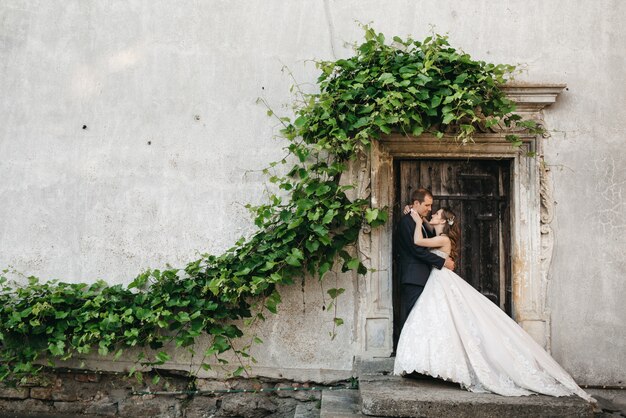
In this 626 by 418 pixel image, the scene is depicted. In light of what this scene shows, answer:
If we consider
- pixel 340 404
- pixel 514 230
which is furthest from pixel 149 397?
pixel 514 230

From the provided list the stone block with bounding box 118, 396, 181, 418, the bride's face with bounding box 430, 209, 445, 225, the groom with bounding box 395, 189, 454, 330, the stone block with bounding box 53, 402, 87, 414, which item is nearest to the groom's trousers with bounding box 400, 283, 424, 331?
the groom with bounding box 395, 189, 454, 330

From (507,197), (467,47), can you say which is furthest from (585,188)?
(467,47)

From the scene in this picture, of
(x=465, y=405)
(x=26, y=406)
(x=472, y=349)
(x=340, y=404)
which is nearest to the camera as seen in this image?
(x=465, y=405)

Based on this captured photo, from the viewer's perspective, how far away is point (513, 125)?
17.7 ft

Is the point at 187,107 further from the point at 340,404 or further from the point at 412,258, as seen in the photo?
the point at 340,404

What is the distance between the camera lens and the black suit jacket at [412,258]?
505cm

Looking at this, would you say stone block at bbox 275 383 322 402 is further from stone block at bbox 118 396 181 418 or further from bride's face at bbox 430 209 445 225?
bride's face at bbox 430 209 445 225

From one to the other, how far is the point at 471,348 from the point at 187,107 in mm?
2921

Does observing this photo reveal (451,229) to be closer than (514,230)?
Yes

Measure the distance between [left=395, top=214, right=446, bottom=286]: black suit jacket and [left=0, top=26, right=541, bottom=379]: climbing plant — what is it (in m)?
0.19

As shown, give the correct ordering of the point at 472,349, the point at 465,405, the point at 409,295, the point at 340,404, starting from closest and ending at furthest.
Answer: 1. the point at 465,405
2. the point at 472,349
3. the point at 340,404
4. the point at 409,295

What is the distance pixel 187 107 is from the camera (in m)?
5.52

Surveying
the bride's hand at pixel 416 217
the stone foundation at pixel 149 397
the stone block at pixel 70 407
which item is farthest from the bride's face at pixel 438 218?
the stone block at pixel 70 407

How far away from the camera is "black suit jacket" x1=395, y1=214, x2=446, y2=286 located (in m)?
5.05
